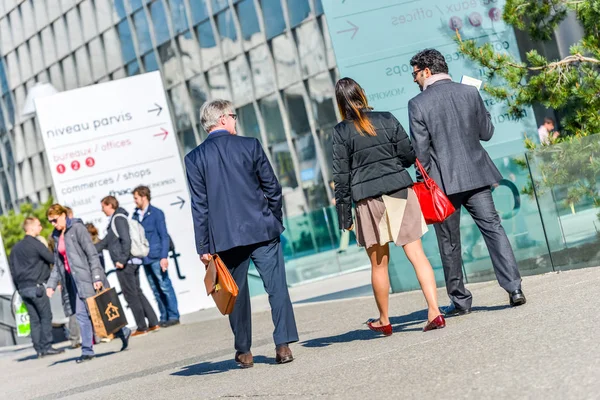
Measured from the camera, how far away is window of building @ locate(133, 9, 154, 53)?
166 feet

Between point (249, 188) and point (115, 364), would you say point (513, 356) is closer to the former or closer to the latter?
point (249, 188)

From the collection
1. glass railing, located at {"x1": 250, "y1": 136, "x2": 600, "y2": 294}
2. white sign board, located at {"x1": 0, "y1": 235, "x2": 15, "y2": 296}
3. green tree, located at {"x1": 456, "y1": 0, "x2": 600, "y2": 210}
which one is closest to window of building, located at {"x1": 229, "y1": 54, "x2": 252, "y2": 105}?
white sign board, located at {"x1": 0, "y1": 235, "x2": 15, "y2": 296}

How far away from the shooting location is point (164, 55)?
163ft

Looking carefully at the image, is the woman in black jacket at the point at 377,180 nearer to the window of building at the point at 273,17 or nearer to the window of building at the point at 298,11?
the window of building at the point at 298,11

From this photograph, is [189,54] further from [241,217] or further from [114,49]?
[241,217]

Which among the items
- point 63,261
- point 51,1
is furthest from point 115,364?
point 51,1

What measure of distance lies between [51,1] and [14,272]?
4515 cm

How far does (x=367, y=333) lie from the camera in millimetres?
9359

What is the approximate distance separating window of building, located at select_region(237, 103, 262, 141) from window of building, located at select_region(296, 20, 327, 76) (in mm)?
4081

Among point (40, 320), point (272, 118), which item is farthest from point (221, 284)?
point (272, 118)

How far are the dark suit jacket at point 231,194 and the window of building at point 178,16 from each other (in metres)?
40.2

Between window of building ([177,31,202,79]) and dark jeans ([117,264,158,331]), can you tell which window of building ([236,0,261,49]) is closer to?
window of building ([177,31,202,79])

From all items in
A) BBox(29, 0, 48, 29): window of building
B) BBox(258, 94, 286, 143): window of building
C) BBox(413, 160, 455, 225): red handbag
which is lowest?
BBox(413, 160, 455, 225): red handbag

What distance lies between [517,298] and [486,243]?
1.54 ft
